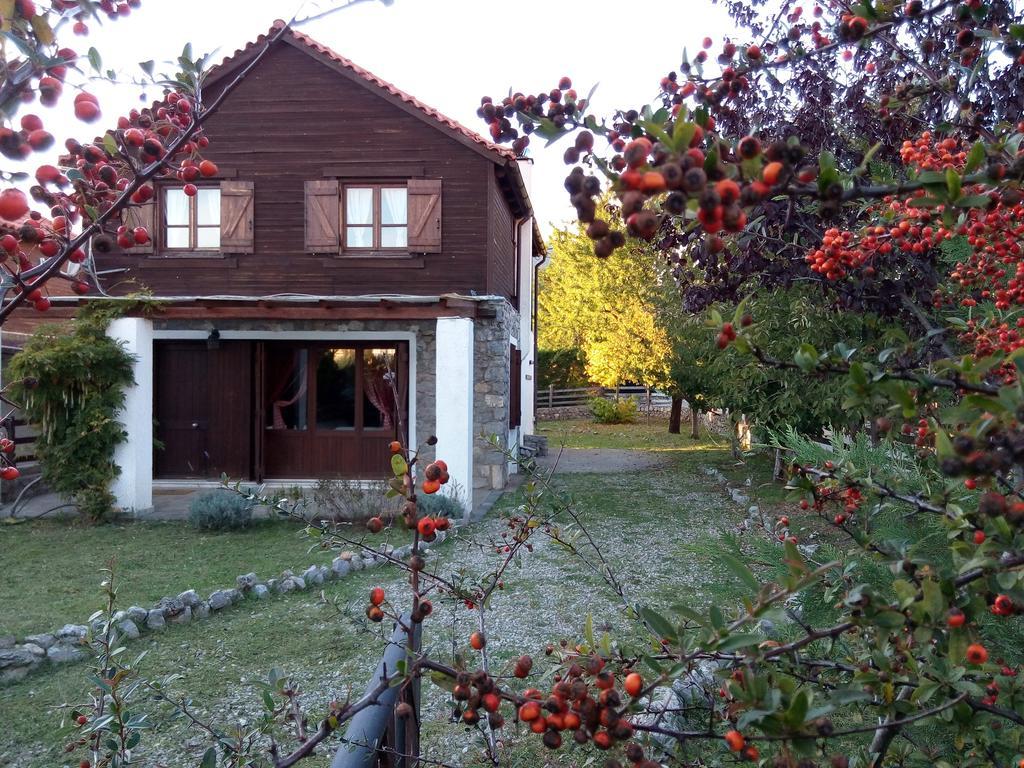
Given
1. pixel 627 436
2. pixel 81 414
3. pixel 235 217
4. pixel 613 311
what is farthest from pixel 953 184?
pixel 613 311

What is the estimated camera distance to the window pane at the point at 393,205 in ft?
34.2

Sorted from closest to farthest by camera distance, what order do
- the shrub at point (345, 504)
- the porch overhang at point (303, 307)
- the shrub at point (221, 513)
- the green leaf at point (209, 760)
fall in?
the green leaf at point (209, 760), the shrub at point (221, 513), the shrub at point (345, 504), the porch overhang at point (303, 307)

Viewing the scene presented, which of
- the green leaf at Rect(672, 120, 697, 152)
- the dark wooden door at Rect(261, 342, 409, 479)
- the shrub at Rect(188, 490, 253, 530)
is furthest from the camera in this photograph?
the dark wooden door at Rect(261, 342, 409, 479)

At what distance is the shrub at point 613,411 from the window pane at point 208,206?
54.0 feet

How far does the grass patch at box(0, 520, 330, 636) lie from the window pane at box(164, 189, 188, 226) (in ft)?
13.7

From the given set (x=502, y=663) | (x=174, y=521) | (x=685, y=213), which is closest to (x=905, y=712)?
(x=685, y=213)

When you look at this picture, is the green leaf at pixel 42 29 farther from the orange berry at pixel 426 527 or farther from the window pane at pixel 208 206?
the window pane at pixel 208 206

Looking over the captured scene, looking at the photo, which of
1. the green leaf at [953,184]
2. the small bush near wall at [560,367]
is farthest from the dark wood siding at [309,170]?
the small bush near wall at [560,367]

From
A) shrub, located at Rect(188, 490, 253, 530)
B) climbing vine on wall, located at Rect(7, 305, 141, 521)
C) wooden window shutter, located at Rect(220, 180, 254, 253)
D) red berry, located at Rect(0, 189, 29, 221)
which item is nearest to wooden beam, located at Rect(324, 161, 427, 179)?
wooden window shutter, located at Rect(220, 180, 254, 253)

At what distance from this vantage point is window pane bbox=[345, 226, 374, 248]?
10.4 meters

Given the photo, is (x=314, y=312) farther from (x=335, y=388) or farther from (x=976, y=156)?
(x=976, y=156)

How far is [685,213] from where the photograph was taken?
929mm

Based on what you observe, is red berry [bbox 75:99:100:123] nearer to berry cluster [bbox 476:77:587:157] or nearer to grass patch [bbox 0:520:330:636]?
berry cluster [bbox 476:77:587:157]

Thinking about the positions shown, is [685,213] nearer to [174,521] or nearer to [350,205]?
[174,521]
